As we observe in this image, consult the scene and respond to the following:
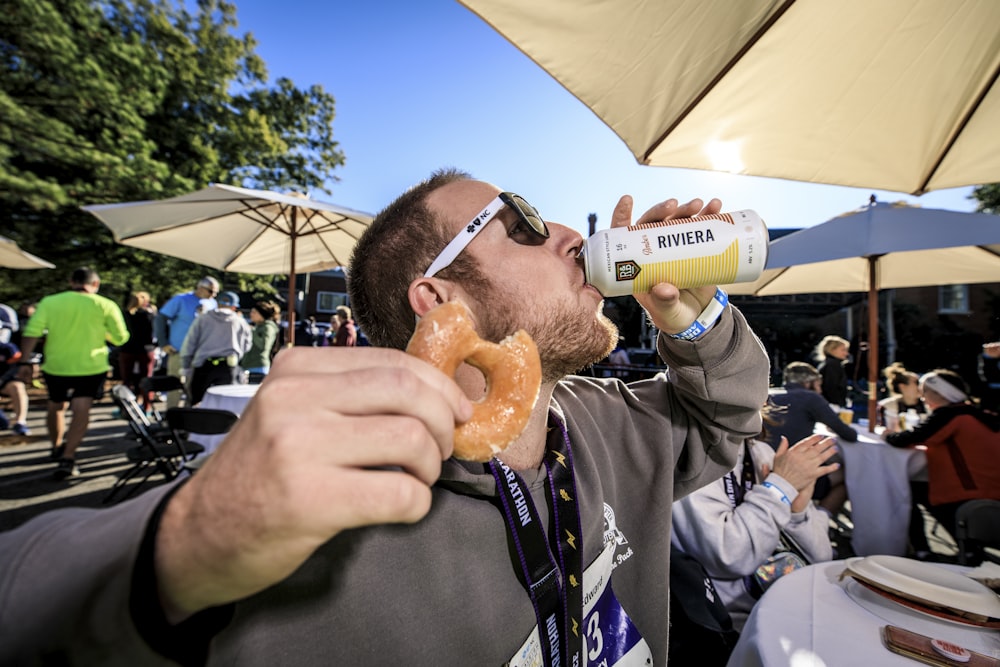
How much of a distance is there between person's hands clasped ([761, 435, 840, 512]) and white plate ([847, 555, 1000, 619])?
0.59 metres

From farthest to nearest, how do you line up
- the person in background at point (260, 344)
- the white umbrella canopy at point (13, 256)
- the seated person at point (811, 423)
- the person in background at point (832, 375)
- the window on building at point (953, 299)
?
1. the window on building at point (953, 299)
2. the person in background at point (832, 375)
3. the white umbrella canopy at point (13, 256)
4. the person in background at point (260, 344)
5. the seated person at point (811, 423)

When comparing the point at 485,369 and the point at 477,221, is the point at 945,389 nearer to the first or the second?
the point at 477,221

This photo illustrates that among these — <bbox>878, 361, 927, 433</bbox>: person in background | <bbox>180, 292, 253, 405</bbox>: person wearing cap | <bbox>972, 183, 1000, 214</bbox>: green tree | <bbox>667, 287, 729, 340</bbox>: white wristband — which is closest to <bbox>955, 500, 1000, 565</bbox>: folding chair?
<bbox>667, 287, 729, 340</bbox>: white wristband

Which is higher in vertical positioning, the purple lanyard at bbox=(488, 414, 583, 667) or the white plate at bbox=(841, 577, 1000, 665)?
the purple lanyard at bbox=(488, 414, 583, 667)

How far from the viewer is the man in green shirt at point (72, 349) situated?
539 centimetres

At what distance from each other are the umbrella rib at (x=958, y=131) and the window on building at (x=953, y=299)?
2189 cm

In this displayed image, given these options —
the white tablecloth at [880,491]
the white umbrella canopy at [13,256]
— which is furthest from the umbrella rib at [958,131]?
the white umbrella canopy at [13,256]

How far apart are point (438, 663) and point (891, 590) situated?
5.24 ft

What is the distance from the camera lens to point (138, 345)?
8398mm

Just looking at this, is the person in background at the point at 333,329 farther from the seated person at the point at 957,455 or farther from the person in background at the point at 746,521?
the seated person at the point at 957,455

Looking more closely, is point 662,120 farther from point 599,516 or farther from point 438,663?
point 438,663

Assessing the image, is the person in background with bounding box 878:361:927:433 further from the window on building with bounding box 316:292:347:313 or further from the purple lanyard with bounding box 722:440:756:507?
the window on building with bounding box 316:292:347:313

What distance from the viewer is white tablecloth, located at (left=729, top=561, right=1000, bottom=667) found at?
4.40ft

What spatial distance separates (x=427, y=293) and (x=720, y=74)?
222 centimetres
